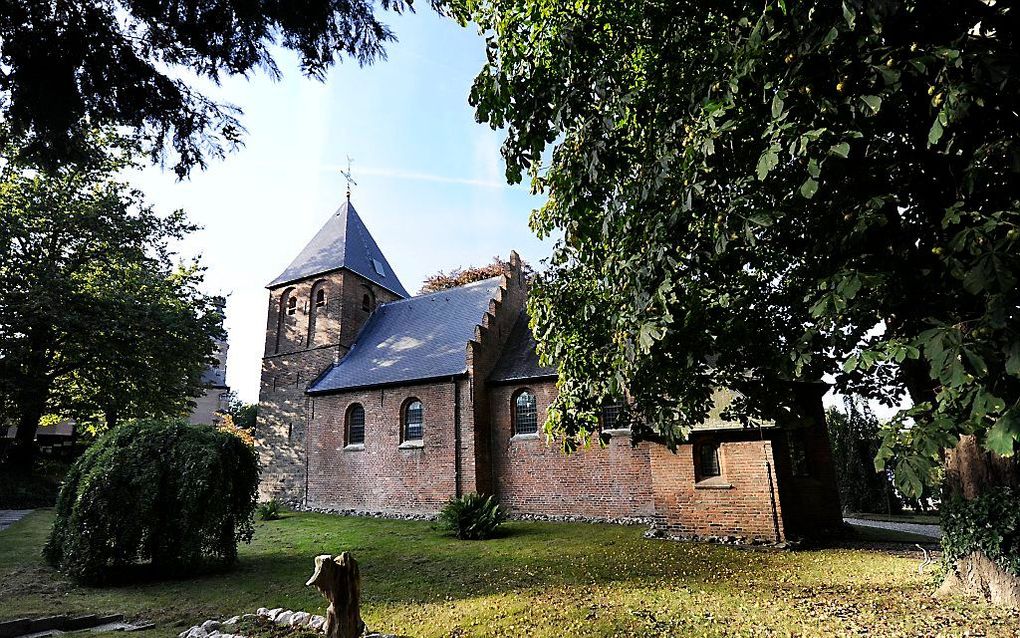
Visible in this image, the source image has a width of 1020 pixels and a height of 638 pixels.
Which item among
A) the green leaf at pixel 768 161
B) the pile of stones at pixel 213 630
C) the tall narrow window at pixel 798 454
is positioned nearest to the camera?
the green leaf at pixel 768 161

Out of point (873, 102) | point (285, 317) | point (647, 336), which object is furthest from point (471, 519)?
point (285, 317)

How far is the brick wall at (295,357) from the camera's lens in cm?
2327

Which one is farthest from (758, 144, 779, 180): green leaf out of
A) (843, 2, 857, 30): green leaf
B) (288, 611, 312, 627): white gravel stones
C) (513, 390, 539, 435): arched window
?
(513, 390, 539, 435): arched window

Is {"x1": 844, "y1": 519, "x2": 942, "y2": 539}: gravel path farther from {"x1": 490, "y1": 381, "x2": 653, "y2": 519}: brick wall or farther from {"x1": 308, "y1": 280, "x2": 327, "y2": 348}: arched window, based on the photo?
{"x1": 308, "y1": 280, "x2": 327, "y2": 348}: arched window

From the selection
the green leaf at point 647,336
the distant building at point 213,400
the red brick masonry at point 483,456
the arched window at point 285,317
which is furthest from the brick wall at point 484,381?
the distant building at point 213,400

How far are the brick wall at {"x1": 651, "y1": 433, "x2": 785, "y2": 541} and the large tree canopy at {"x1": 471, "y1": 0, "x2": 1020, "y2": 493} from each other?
4652 millimetres

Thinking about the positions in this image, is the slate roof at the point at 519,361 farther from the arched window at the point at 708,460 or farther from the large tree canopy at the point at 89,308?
the large tree canopy at the point at 89,308

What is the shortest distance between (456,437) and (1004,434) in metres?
16.7

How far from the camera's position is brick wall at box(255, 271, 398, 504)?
23.3m

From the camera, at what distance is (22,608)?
7.42 meters

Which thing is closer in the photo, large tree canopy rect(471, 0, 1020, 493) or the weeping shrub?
large tree canopy rect(471, 0, 1020, 493)

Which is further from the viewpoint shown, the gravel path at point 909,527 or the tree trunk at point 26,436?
the tree trunk at point 26,436

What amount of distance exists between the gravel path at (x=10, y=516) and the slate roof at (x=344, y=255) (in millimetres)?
12875

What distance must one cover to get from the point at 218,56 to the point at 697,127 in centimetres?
435
